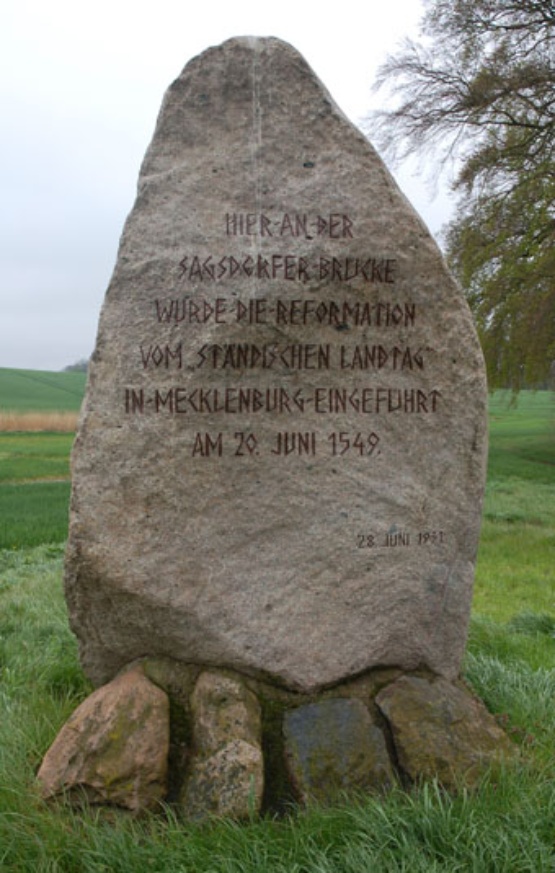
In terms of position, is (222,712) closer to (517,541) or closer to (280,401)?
(280,401)

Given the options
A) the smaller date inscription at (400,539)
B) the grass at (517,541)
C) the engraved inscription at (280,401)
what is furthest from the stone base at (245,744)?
the grass at (517,541)

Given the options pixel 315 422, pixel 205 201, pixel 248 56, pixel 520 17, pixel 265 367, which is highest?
pixel 520 17

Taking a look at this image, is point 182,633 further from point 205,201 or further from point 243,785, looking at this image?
point 205,201

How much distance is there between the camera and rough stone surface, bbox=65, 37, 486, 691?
11.2 ft

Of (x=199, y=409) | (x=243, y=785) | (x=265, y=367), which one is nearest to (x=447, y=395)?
(x=265, y=367)

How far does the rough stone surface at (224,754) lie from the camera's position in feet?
10.1

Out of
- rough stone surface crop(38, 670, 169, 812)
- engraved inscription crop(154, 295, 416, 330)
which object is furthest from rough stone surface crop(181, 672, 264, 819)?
engraved inscription crop(154, 295, 416, 330)

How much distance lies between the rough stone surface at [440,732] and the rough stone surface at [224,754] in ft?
2.02

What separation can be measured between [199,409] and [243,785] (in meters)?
1.56

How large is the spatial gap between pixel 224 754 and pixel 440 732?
94cm

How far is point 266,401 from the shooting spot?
11.4 ft

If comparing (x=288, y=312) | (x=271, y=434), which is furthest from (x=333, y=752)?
(x=288, y=312)

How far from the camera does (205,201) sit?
3473 millimetres

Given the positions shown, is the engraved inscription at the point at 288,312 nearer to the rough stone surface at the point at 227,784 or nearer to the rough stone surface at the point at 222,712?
the rough stone surface at the point at 222,712
